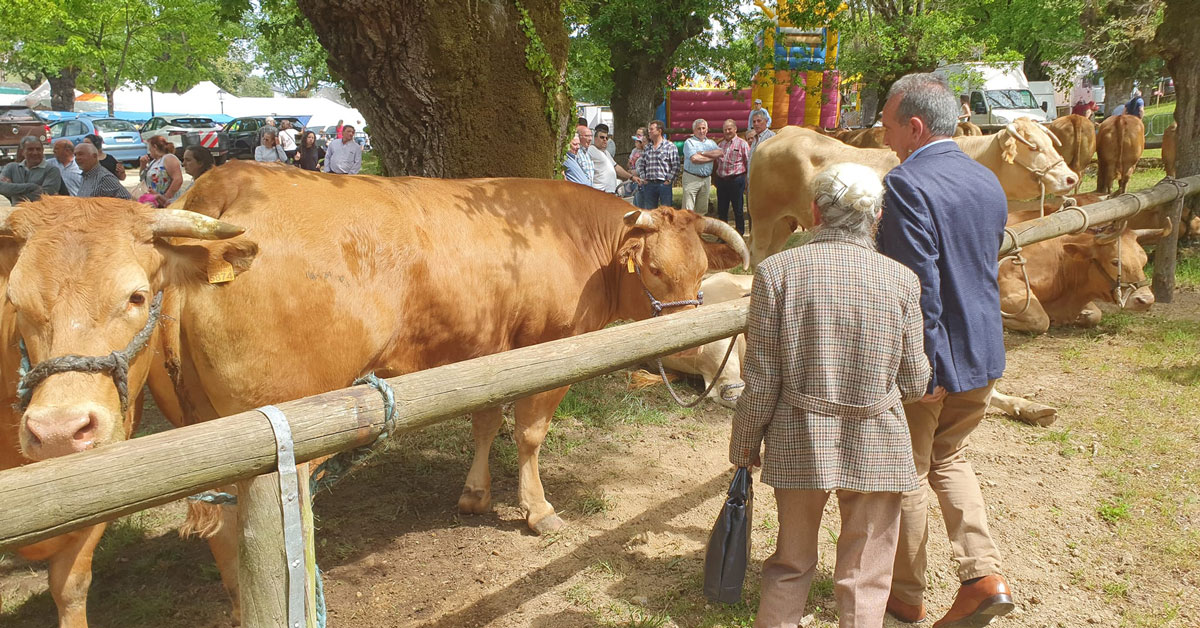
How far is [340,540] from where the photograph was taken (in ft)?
14.1

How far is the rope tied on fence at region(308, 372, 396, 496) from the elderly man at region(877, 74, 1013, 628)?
1.96 meters

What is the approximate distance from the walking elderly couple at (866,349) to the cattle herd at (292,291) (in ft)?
5.26

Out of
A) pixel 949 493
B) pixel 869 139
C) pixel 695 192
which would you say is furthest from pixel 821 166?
pixel 949 493

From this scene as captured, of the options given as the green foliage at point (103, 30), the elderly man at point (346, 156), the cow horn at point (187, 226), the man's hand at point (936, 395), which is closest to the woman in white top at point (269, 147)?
the elderly man at point (346, 156)

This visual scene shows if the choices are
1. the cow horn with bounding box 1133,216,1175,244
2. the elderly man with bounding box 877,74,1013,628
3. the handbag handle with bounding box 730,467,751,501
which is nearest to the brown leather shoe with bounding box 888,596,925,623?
the elderly man with bounding box 877,74,1013,628

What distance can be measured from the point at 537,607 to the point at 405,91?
3233 millimetres

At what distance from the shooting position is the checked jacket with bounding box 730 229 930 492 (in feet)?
8.38

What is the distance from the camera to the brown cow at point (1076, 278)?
24.2 ft

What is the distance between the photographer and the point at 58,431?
2102mm

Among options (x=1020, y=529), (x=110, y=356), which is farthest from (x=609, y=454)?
(x=110, y=356)

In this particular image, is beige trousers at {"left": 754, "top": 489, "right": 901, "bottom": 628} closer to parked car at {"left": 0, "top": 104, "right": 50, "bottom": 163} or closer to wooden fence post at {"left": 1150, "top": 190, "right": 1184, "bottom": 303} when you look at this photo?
wooden fence post at {"left": 1150, "top": 190, "right": 1184, "bottom": 303}

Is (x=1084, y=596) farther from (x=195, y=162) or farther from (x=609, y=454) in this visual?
(x=195, y=162)

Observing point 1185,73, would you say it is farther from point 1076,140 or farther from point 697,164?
point 697,164

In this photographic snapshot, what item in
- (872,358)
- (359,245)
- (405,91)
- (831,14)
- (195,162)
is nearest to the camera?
(872,358)
